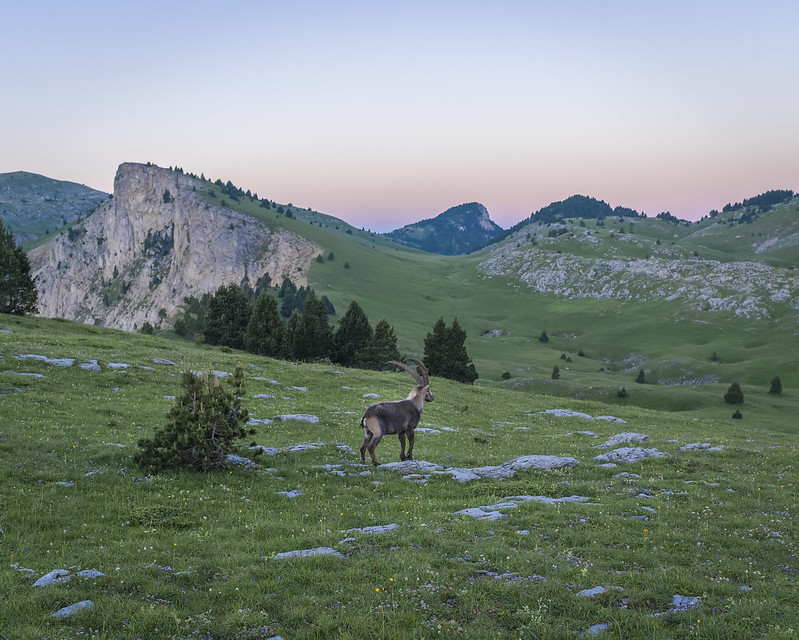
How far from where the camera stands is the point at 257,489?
50.4ft

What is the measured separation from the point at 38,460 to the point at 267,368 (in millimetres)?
27767

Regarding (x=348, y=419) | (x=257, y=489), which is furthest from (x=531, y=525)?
(x=348, y=419)

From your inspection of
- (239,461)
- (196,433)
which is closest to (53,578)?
(196,433)

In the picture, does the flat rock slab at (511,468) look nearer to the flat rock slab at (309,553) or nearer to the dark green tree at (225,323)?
the flat rock slab at (309,553)

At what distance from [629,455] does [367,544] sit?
607 inches

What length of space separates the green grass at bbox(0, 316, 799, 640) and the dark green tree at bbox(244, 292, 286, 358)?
166 ft

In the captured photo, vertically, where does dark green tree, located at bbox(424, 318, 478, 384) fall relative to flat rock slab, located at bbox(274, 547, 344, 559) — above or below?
above

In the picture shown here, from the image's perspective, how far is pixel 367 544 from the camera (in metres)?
11.0

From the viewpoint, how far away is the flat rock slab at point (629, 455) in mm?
21484

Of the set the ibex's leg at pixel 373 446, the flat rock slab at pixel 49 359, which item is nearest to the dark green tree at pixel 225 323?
the flat rock slab at pixel 49 359

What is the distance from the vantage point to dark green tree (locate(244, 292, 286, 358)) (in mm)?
74062

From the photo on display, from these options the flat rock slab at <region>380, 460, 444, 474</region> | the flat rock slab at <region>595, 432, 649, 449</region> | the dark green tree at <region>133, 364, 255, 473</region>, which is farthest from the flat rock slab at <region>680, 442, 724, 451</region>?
the dark green tree at <region>133, 364, 255, 473</region>

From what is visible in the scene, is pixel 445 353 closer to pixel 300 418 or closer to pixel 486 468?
pixel 300 418

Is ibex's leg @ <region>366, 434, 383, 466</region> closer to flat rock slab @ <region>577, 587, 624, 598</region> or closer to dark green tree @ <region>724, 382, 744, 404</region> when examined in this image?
flat rock slab @ <region>577, 587, 624, 598</region>
